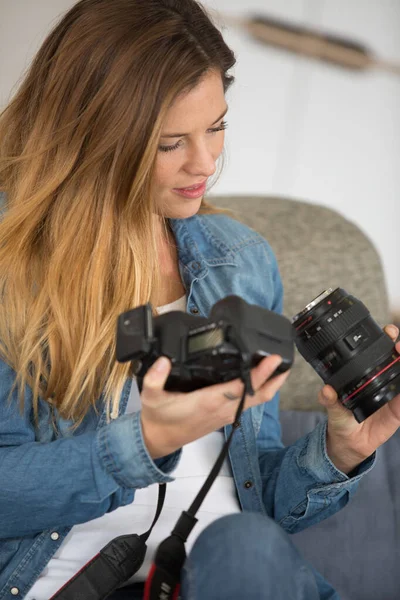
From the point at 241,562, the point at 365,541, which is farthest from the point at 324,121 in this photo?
the point at 241,562

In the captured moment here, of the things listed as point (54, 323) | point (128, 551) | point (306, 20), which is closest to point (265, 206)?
point (54, 323)

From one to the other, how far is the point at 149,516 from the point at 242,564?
13.1 inches

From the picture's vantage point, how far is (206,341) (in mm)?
820

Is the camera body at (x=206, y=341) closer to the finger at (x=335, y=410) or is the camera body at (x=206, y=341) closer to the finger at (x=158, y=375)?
the finger at (x=158, y=375)

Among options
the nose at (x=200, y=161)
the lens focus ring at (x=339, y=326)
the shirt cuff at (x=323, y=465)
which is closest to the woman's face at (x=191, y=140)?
the nose at (x=200, y=161)

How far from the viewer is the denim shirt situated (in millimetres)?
937

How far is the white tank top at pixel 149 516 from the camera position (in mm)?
1047

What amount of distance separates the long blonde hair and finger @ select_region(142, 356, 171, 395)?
291 mm

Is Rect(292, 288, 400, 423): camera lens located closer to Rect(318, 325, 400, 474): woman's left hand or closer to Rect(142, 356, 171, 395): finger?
Rect(318, 325, 400, 474): woman's left hand

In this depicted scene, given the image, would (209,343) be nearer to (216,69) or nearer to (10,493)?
(10,493)

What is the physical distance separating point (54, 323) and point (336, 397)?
399 millimetres

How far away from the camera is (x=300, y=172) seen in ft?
9.23

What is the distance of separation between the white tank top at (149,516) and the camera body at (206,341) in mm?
316

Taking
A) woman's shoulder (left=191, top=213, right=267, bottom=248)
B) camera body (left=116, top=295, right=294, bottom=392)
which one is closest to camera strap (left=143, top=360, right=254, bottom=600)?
camera body (left=116, top=295, right=294, bottom=392)
